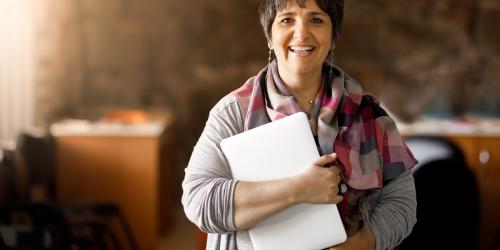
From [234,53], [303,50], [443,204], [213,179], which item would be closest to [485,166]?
[443,204]

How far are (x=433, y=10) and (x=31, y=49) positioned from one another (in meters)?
2.83

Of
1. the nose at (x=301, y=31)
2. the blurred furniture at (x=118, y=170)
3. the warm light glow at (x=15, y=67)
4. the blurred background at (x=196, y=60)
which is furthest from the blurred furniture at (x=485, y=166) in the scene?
the nose at (x=301, y=31)

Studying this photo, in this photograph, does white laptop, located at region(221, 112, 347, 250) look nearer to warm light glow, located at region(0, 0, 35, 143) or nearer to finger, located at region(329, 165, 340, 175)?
finger, located at region(329, 165, 340, 175)

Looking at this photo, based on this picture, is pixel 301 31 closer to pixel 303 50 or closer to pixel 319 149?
pixel 303 50

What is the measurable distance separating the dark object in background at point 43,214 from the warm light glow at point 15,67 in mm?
747

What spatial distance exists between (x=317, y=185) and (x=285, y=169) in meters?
0.06

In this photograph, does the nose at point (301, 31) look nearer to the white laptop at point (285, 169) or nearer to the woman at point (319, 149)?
the woman at point (319, 149)

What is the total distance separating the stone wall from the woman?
12.3ft

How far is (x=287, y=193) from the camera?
1153 millimetres

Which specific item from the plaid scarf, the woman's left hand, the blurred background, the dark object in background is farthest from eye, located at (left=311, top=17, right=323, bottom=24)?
the blurred background

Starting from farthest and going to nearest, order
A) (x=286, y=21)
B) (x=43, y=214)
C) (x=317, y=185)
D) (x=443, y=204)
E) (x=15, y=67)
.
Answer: (x=15, y=67)
(x=43, y=214)
(x=443, y=204)
(x=286, y=21)
(x=317, y=185)

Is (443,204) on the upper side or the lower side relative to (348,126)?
lower

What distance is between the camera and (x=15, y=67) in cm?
454

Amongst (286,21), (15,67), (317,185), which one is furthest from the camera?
(15,67)
